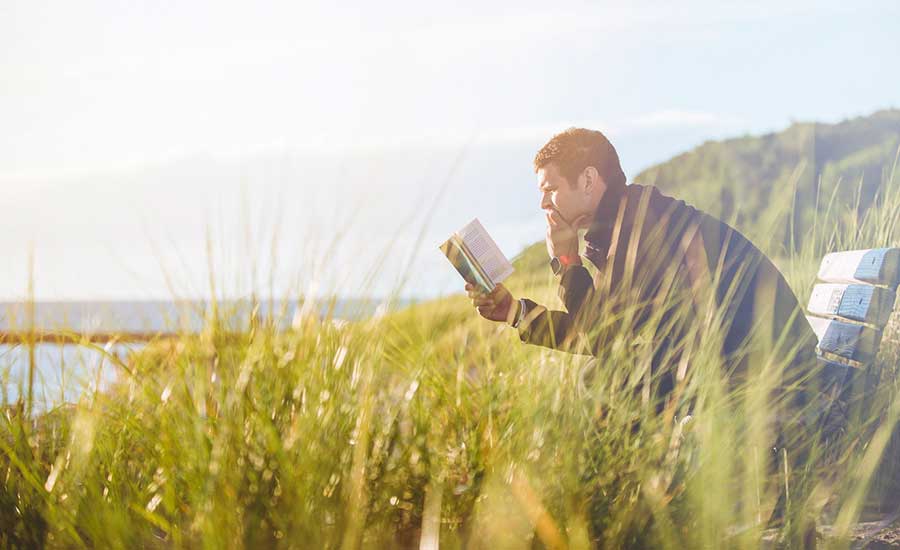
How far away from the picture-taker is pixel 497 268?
10.3ft

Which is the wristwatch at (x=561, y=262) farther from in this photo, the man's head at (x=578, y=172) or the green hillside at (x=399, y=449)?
the green hillside at (x=399, y=449)

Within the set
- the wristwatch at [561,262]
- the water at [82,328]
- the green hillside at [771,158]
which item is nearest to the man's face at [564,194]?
the wristwatch at [561,262]

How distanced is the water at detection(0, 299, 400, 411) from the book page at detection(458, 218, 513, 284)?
578 mm

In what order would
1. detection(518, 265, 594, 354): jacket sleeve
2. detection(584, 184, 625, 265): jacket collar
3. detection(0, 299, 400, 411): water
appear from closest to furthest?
detection(0, 299, 400, 411): water
detection(518, 265, 594, 354): jacket sleeve
detection(584, 184, 625, 265): jacket collar

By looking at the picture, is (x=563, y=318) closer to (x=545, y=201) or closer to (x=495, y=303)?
(x=495, y=303)

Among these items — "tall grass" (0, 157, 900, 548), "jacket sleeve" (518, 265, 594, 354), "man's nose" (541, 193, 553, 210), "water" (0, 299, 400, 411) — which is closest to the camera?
"tall grass" (0, 157, 900, 548)

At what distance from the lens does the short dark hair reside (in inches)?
130

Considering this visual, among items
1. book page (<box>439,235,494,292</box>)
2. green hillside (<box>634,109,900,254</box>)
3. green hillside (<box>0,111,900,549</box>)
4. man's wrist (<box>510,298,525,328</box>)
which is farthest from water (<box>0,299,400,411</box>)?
green hillside (<box>634,109,900,254</box>)

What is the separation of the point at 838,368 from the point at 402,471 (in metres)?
2.04

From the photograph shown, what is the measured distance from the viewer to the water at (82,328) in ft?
7.95

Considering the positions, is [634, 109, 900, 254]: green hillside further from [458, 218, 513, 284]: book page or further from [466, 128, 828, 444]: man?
[458, 218, 513, 284]: book page

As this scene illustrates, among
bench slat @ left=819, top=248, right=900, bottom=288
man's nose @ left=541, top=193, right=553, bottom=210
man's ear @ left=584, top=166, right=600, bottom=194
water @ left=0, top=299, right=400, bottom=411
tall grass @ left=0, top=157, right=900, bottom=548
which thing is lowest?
tall grass @ left=0, top=157, right=900, bottom=548

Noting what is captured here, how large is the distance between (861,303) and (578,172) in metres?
1.44

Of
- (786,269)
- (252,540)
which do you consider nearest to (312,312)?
(252,540)
